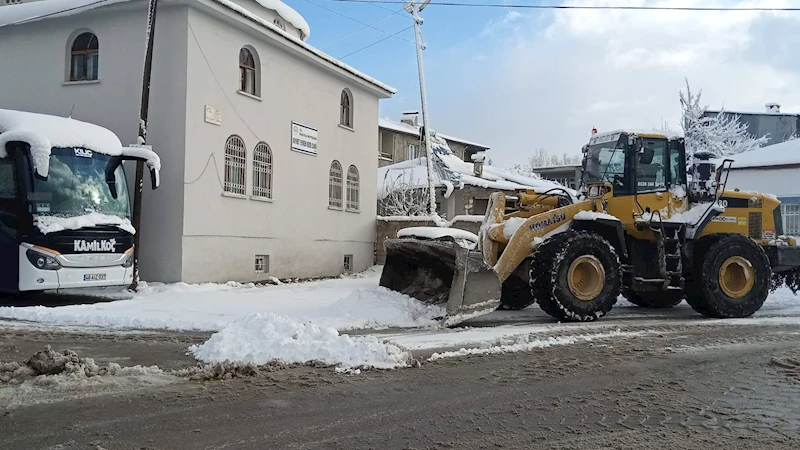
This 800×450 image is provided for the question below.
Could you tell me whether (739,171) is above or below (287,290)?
above

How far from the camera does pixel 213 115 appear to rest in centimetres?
1425

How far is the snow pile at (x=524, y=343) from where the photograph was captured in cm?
682

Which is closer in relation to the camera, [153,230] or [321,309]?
[321,309]

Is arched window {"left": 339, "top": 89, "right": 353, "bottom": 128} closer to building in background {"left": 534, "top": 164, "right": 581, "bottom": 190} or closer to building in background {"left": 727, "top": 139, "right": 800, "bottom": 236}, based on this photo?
building in background {"left": 727, "top": 139, "right": 800, "bottom": 236}

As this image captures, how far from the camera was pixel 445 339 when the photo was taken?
7.69 metres

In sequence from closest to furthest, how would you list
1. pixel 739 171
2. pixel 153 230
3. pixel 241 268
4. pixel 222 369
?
pixel 222 369 < pixel 153 230 < pixel 241 268 < pixel 739 171

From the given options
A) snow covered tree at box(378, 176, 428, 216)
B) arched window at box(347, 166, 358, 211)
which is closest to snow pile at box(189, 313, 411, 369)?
arched window at box(347, 166, 358, 211)

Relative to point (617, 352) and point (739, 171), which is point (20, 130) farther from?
point (739, 171)

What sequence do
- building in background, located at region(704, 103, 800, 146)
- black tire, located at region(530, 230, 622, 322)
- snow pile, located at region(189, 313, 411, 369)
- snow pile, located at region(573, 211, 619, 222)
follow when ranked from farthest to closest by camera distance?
building in background, located at region(704, 103, 800, 146), snow pile, located at region(573, 211, 619, 222), black tire, located at region(530, 230, 622, 322), snow pile, located at region(189, 313, 411, 369)

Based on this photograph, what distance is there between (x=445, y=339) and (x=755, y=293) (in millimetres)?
5748

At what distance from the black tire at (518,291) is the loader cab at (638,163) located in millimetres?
2019

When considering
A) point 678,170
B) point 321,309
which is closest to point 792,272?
point 678,170

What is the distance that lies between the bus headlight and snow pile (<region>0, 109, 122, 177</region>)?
126 centimetres

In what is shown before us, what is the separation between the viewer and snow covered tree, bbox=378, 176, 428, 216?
24000mm
